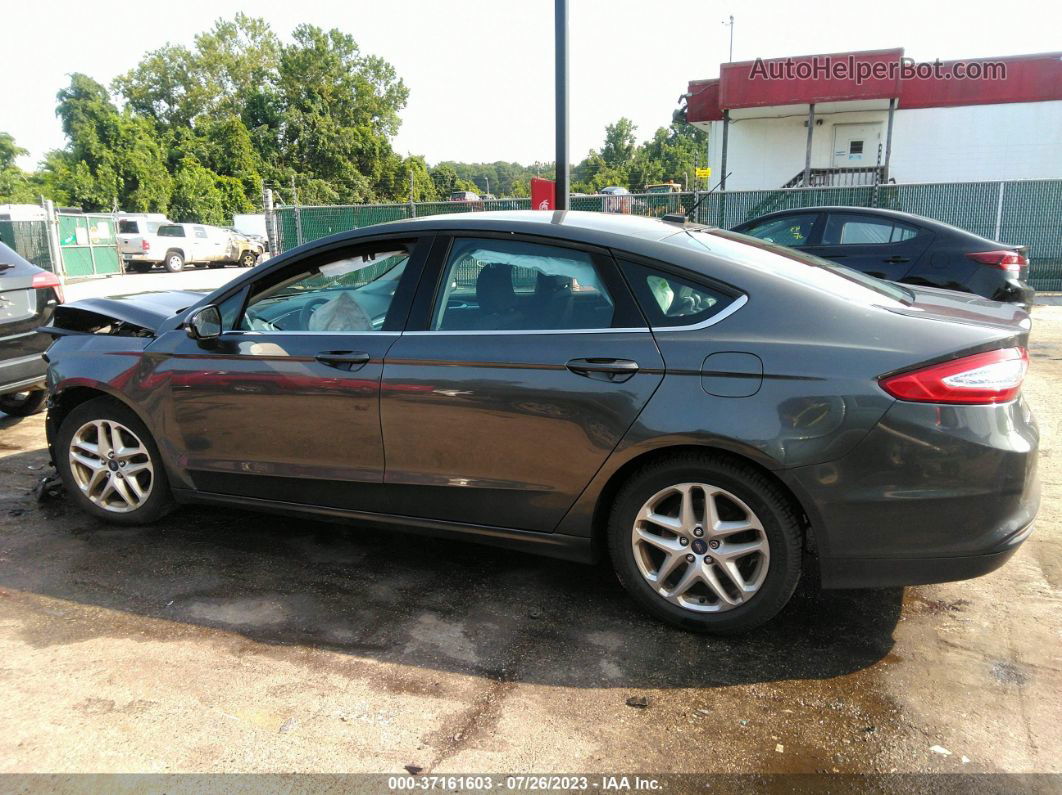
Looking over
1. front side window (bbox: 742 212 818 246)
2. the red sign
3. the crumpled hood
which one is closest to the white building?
front side window (bbox: 742 212 818 246)

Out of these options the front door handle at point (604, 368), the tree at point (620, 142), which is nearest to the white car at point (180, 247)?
the front door handle at point (604, 368)

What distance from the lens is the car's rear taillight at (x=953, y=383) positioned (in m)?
2.62

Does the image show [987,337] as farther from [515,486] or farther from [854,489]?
[515,486]

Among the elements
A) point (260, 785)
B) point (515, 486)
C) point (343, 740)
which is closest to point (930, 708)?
point (515, 486)

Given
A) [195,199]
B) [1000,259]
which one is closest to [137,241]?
[195,199]

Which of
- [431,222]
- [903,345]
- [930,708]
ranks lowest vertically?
[930,708]

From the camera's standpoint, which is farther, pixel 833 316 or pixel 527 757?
pixel 833 316

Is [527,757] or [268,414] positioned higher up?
[268,414]

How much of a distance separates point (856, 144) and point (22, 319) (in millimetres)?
22660

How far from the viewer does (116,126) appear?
4575 centimetres

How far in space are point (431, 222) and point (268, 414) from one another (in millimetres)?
1153

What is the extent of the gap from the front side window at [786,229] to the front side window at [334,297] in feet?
20.7

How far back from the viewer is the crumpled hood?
404 cm

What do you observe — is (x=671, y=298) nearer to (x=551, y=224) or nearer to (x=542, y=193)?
(x=551, y=224)
